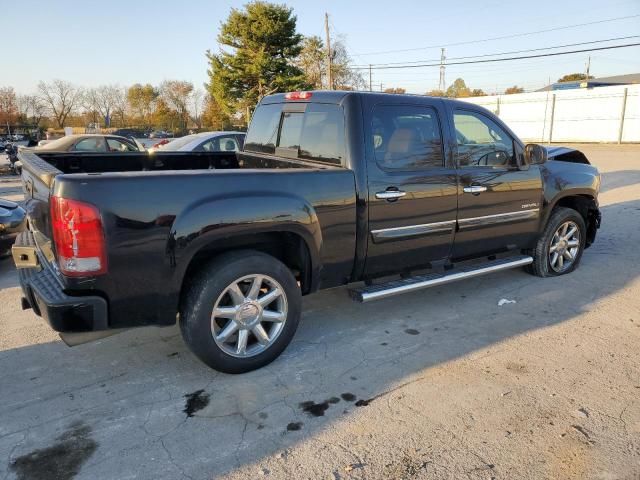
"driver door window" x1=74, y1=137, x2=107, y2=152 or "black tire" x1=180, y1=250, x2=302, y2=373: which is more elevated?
"driver door window" x1=74, y1=137, x2=107, y2=152

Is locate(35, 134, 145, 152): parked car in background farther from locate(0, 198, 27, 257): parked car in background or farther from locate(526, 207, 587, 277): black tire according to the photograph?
locate(526, 207, 587, 277): black tire

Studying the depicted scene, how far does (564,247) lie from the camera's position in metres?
5.61

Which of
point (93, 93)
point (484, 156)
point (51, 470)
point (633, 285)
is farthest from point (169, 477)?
point (93, 93)

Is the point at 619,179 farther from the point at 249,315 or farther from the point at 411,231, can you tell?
the point at 249,315

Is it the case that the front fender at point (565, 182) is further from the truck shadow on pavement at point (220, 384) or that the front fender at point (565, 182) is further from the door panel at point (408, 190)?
the door panel at point (408, 190)

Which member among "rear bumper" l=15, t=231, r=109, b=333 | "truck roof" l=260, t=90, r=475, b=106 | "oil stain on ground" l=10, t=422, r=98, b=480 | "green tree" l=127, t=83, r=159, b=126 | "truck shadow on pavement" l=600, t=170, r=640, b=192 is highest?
"green tree" l=127, t=83, r=159, b=126

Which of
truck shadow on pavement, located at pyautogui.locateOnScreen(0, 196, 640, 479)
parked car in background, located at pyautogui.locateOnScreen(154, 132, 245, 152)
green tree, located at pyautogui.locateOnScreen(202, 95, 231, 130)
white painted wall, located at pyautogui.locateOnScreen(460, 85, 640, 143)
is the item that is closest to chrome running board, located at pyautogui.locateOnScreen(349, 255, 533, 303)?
truck shadow on pavement, located at pyautogui.locateOnScreen(0, 196, 640, 479)

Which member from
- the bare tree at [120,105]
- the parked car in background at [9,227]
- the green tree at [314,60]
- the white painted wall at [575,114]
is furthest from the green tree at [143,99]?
the parked car in background at [9,227]

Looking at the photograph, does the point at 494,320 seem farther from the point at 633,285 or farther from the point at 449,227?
the point at 633,285

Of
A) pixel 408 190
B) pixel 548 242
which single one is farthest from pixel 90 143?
pixel 548 242

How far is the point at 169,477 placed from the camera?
2445mm

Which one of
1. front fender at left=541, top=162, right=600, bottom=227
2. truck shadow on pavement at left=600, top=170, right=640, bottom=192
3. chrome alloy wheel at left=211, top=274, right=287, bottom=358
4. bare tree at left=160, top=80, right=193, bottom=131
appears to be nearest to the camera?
chrome alloy wheel at left=211, top=274, right=287, bottom=358

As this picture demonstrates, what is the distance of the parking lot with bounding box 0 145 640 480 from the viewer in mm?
2566

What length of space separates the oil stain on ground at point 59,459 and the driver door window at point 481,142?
11.7 ft
